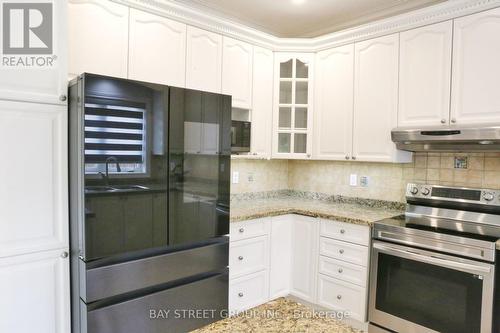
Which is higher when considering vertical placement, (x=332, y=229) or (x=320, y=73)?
(x=320, y=73)

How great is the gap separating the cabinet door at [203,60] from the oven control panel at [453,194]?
176 cm

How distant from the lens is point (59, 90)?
5.62 feet

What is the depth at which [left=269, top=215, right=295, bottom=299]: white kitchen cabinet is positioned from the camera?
2754mm

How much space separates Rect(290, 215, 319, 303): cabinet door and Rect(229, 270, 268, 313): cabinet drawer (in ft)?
1.01

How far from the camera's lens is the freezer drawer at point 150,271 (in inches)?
66.0

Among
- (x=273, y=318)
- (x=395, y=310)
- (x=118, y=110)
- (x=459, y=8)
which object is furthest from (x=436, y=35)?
(x=273, y=318)

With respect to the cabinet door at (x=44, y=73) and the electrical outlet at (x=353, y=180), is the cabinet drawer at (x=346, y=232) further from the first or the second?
the cabinet door at (x=44, y=73)

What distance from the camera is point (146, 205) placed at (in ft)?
6.00

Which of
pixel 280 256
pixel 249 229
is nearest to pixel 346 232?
pixel 280 256

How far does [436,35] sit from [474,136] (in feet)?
2.66

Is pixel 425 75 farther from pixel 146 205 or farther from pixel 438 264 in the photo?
pixel 146 205

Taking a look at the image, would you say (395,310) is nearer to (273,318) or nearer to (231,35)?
(273,318)

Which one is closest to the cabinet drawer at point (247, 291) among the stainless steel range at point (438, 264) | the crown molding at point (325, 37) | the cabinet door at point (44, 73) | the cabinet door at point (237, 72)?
the stainless steel range at point (438, 264)
